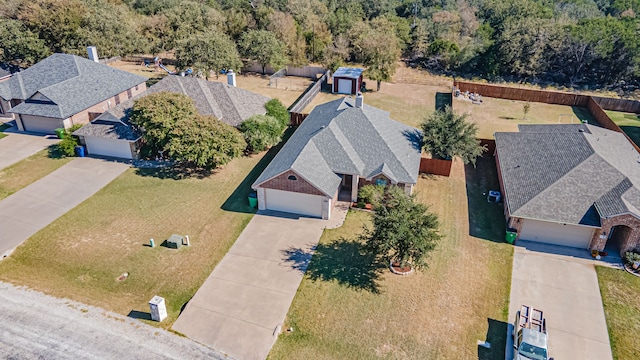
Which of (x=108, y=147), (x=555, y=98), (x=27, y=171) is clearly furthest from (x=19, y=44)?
(x=555, y=98)

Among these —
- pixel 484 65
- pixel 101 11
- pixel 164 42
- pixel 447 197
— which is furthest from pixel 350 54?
pixel 447 197

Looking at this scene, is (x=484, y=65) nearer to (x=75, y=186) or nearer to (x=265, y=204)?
(x=265, y=204)

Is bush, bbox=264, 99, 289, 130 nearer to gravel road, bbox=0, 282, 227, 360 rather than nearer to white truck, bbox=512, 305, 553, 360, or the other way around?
gravel road, bbox=0, 282, 227, 360

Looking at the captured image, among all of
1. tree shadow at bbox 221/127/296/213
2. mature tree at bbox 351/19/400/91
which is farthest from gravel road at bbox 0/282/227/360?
mature tree at bbox 351/19/400/91

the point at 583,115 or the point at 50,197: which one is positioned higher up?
the point at 583,115

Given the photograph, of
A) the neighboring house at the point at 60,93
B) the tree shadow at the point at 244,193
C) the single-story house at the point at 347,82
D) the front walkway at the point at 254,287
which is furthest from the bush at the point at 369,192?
the neighboring house at the point at 60,93

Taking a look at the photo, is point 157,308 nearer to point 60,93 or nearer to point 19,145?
point 19,145

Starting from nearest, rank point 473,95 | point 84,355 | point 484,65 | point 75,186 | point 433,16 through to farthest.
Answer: point 84,355 → point 75,186 → point 473,95 → point 484,65 → point 433,16
